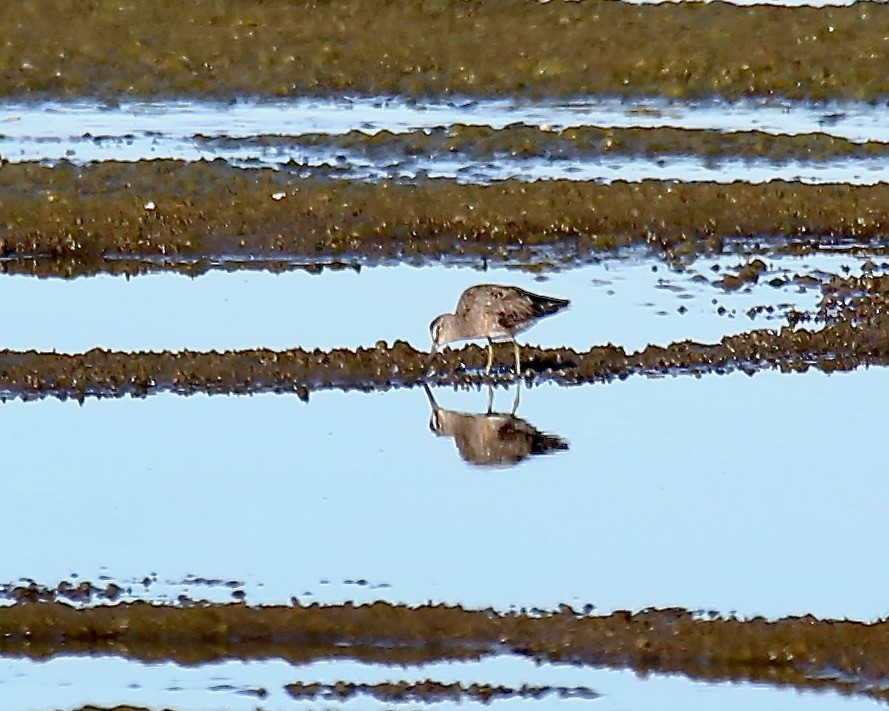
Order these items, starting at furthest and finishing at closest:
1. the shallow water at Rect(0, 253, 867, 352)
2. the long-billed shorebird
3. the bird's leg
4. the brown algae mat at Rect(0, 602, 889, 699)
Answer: the shallow water at Rect(0, 253, 867, 352) → the long-billed shorebird → the bird's leg → the brown algae mat at Rect(0, 602, 889, 699)

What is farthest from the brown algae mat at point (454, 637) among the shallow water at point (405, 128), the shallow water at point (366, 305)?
the shallow water at point (405, 128)

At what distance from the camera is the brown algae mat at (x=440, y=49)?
83.5 feet

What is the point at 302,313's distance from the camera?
50.2 feet

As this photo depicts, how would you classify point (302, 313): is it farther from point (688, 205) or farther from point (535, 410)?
point (688, 205)

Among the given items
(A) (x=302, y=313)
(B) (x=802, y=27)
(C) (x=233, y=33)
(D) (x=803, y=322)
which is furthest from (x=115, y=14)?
(D) (x=803, y=322)

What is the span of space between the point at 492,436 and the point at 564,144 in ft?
33.6

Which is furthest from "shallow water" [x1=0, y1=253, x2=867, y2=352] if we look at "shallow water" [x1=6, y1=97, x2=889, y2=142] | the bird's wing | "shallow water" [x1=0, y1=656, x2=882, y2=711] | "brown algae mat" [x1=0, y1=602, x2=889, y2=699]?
"shallow water" [x1=6, y1=97, x2=889, y2=142]

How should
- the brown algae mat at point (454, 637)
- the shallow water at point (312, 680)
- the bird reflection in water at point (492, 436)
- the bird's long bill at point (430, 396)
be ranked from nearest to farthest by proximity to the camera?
1. the shallow water at point (312, 680)
2. the brown algae mat at point (454, 637)
3. the bird reflection in water at point (492, 436)
4. the bird's long bill at point (430, 396)

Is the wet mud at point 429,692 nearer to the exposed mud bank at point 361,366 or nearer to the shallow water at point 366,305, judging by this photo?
the exposed mud bank at point 361,366

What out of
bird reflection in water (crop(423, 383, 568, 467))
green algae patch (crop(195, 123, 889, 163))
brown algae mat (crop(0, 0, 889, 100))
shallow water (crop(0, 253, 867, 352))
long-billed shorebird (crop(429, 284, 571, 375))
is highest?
brown algae mat (crop(0, 0, 889, 100))

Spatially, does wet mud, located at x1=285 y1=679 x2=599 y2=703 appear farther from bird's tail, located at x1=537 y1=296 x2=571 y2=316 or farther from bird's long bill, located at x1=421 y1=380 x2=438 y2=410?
bird's tail, located at x1=537 y1=296 x2=571 y2=316

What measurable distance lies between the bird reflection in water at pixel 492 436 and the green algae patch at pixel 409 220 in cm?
448

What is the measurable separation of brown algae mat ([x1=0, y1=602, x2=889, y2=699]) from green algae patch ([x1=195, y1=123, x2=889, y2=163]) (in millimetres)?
12885

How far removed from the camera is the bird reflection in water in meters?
11.7
